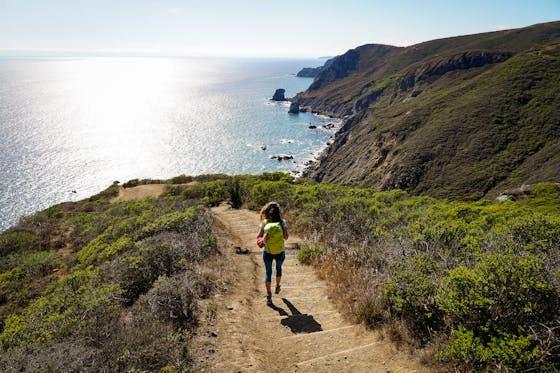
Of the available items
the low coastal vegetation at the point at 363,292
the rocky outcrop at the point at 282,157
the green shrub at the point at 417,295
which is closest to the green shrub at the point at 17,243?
the low coastal vegetation at the point at 363,292

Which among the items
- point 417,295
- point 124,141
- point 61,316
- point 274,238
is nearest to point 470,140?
point 274,238

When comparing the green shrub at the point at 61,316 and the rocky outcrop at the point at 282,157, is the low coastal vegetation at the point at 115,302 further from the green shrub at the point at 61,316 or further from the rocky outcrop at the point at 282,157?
the rocky outcrop at the point at 282,157

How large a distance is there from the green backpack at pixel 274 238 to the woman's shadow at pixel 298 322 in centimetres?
120

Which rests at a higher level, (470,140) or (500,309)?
(500,309)

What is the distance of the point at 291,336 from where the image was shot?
230 inches

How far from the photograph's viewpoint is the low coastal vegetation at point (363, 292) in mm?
4367

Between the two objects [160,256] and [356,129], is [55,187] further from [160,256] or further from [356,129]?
[356,129]

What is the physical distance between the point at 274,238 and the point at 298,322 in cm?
177

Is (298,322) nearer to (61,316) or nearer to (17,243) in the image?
(61,316)

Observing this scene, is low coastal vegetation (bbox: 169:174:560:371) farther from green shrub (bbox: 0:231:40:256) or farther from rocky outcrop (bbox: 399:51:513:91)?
rocky outcrop (bbox: 399:51:513:91)

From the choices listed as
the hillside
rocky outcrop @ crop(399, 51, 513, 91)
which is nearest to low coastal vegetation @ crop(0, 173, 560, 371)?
the hillside

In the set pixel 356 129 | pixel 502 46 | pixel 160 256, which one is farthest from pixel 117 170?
pixel 502 46

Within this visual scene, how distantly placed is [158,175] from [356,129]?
2116 inches

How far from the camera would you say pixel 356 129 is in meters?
91.7
